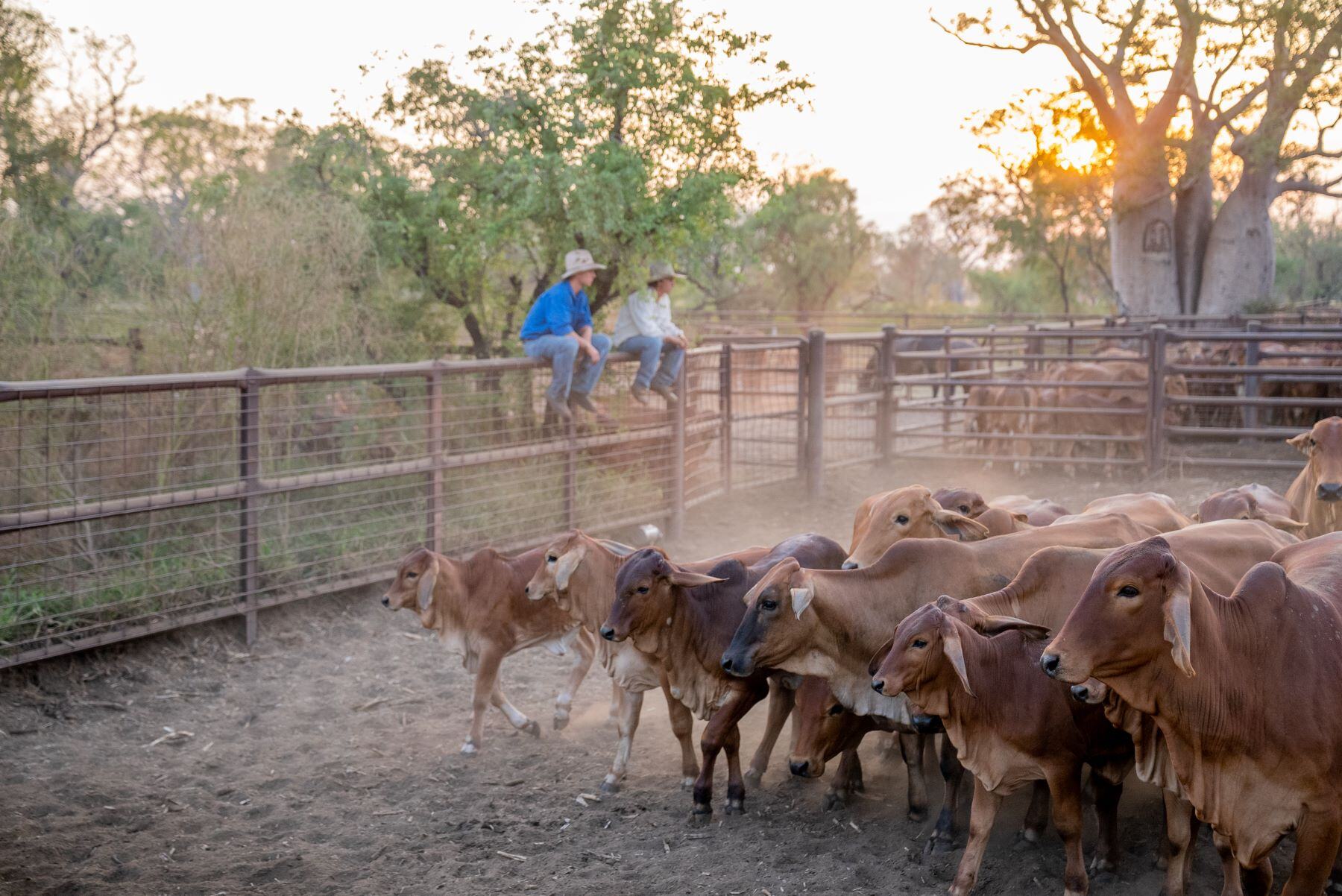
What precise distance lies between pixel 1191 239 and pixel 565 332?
23.0 meters

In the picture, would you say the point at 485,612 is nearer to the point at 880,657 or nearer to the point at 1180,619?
the point at 880,657

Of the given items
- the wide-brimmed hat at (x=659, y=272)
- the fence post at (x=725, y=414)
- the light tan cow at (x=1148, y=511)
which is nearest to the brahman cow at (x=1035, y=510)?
the light tan cow at (x=1148, y=511)

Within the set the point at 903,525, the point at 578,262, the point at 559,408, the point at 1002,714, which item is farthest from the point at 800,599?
the point at 578,262

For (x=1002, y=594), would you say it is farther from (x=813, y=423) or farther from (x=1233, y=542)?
(x=813, y=423)

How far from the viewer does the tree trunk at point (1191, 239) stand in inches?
1107

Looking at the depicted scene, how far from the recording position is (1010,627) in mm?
4484

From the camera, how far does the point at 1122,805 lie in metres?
5.18

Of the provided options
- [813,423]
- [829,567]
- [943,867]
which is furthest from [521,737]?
[813,423]

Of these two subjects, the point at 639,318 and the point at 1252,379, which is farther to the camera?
the point at 1252,379

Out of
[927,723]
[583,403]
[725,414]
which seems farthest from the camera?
[725,414]

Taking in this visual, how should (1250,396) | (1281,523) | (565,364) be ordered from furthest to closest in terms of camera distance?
(1250,396)
(565,364)
(1281,523)

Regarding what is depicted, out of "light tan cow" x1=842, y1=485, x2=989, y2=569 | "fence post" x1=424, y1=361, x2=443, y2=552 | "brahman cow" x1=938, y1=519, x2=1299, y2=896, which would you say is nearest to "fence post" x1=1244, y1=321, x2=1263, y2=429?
"light tan cow" x1=842, y1=485, x2=989, y2=569

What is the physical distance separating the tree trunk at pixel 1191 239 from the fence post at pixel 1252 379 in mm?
13906

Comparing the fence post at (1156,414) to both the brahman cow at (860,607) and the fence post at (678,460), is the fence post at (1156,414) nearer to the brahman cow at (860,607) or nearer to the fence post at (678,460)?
the fence post at (678,460)
